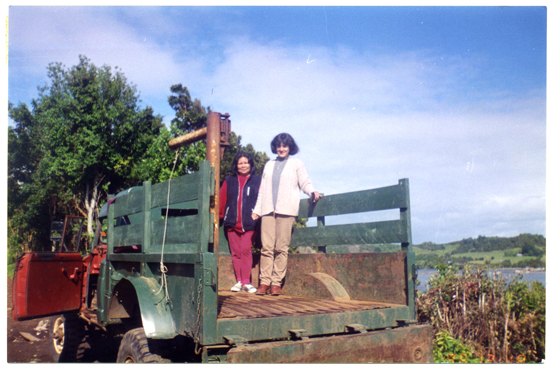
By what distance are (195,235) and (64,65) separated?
66.9 ft

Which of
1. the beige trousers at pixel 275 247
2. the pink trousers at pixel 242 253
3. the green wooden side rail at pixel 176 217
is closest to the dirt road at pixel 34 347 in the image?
the pink trousers at pixel 242 253

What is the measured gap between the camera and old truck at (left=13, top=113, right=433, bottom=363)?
8.71 feet

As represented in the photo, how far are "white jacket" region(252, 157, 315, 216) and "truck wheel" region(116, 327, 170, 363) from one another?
5.57ft

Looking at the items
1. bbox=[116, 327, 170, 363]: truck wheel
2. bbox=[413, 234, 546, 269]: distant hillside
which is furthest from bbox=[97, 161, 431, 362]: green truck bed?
bbox=[413, 234, 546, 269]: distant hillside

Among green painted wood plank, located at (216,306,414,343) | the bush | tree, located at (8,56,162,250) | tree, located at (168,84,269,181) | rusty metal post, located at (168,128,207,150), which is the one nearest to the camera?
green painted wood plank, located at (216,306,414,343)

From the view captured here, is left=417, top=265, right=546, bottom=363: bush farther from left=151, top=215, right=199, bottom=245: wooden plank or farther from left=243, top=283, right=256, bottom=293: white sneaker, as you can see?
left=151, top=215, right=199, bottom=245: wooden plank

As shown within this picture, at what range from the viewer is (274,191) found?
4461mm

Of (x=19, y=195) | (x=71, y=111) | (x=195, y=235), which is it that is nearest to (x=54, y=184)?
(x=19, y=195)

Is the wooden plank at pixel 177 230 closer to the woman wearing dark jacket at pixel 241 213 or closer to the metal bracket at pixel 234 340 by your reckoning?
the metal bracket at pixel 234 340

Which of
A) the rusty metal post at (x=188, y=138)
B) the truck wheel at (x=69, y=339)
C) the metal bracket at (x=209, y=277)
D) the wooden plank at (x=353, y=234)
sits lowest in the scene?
the truck wheel at (x=69, y=339)

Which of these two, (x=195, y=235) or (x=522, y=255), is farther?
(x=522, y=255)

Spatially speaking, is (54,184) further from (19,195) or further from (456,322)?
(456,322)

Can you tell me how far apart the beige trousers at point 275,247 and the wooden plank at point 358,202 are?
251mm

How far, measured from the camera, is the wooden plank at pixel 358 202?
3.41 meters
